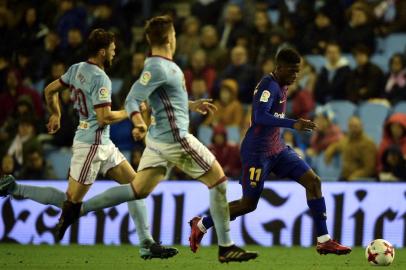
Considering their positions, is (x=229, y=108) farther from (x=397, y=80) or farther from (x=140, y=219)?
(x=140, y=219)

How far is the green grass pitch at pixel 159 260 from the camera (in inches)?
406

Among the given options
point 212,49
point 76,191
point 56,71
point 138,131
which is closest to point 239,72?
point 212,49

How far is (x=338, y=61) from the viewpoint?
1688 centimetres

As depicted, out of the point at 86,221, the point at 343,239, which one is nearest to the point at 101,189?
the point at 86,221

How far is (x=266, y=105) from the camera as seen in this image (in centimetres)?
1034

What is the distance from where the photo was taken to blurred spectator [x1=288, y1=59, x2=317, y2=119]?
16328 mm

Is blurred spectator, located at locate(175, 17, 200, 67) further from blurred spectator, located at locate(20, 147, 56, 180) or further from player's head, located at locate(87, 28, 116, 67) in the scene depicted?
player's head, located at locate(87, 28, 116, 67)

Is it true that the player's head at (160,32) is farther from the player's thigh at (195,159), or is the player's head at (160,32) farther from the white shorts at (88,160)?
the white shorts at (88,160)

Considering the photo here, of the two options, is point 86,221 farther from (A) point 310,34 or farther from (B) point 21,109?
(A) point 310,34

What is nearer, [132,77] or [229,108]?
[229,108]

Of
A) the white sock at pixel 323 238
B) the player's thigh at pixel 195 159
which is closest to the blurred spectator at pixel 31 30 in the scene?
the white sock at pixel 323 238

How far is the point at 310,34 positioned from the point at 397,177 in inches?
153

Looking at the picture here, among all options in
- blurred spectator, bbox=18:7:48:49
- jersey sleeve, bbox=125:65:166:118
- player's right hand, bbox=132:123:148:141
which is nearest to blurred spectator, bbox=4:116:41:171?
blurred spectator, bbox=18:7:48:49

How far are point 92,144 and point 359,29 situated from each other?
7953 mm
